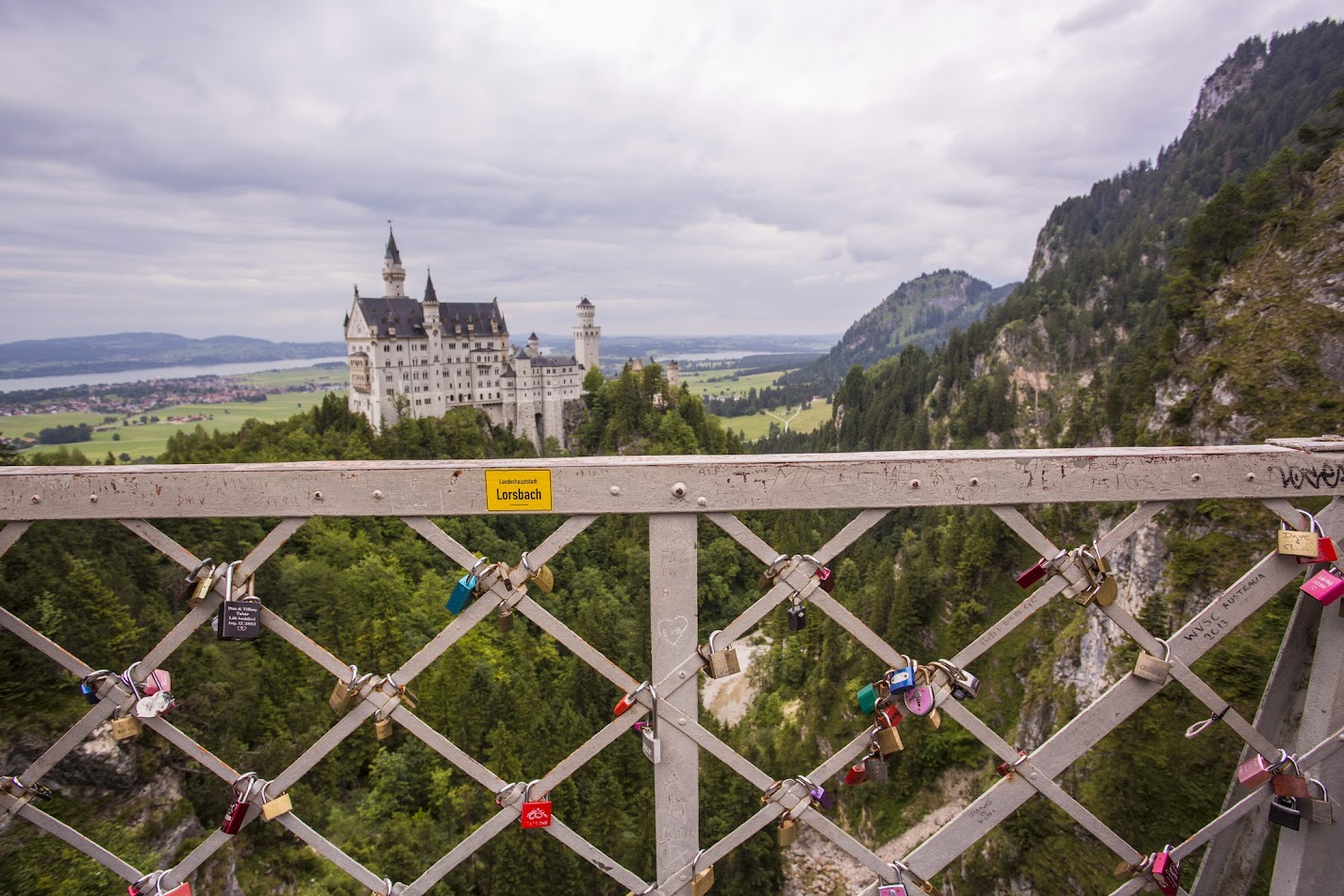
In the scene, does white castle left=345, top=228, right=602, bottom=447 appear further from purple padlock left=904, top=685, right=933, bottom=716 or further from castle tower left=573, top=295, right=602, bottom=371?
purple padlock left=904, top=685, right=933, bottom=716

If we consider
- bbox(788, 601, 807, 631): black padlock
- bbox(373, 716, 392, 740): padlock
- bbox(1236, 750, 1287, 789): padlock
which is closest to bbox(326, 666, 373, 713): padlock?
bbox(373, 716, 392, 740): padlock

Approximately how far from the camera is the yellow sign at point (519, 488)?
129 inches

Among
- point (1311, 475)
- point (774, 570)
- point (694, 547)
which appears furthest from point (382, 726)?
point (1311, 475)

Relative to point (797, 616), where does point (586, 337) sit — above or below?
above

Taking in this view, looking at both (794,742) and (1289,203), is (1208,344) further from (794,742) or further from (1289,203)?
(794,742)

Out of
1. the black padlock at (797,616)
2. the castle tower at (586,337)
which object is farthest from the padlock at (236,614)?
the castle tower at (586,337)

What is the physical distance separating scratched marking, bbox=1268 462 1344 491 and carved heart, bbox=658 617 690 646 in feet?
10.5

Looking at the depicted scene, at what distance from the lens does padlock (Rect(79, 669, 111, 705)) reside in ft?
11.3

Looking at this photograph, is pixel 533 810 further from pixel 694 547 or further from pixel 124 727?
pixel 124 727

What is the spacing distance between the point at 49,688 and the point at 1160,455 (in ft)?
41.1

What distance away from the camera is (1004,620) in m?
3.49

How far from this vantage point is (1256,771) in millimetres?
3771

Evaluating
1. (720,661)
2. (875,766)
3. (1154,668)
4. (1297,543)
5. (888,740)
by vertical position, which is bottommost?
(875,766)

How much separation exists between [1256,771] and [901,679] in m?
2.32
